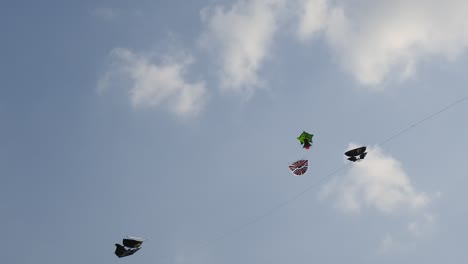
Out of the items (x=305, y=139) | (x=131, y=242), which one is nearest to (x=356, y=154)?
(x=305, y=139)

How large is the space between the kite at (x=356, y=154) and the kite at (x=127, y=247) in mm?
15883

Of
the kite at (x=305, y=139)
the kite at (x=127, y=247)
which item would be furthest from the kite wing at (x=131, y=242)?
the kite at (x=305, y=139)

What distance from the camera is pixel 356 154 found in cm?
2733

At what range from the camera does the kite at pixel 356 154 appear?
27.1 metres

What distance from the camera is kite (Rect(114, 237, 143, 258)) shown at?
27.4m

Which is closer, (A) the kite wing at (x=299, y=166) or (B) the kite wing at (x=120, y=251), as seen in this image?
(B) the kite wing at (x=120, y=251)

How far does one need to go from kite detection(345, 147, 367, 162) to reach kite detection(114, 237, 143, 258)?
52.1ft

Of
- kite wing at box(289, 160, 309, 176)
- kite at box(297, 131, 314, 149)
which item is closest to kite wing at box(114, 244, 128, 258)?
kite wing at box(289, 160, 309, 176)

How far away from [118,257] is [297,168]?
14.2 meters

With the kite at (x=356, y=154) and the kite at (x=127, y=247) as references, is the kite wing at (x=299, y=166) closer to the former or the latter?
the kite at (x=356, y=154)

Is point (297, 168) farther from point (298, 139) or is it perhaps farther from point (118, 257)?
point (118, 257)

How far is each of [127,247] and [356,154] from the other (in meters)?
17.3

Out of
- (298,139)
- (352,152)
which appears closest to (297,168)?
(298,139)

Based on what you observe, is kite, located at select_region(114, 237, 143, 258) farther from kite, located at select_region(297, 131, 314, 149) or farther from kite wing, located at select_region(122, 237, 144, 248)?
kite, located at select_region(297, 131, 314, 149)
